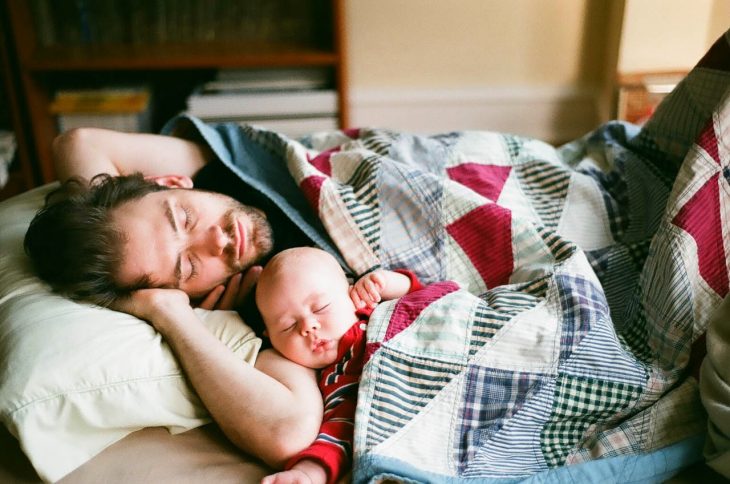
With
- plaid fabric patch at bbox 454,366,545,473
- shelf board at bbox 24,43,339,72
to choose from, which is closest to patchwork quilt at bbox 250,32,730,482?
plaid fabric patch at bbox 454,366,545,473

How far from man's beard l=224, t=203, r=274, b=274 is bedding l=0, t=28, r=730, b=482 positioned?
10cm

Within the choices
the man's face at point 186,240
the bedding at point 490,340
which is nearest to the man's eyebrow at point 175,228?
the man's face at point 186,240

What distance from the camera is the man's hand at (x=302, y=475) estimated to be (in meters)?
0.74

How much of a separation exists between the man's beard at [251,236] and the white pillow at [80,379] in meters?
0.16

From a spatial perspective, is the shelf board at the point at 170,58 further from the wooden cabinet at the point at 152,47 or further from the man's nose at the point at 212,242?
the man's nose at the point at 212,242

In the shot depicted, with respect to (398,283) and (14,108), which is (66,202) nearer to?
(398,283)

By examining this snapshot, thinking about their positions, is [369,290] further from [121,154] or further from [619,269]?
[121,154]

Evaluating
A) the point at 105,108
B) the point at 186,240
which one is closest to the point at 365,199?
the point at 186,240

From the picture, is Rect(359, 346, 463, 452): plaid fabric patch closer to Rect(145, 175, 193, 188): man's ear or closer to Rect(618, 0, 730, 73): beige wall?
Rect(145, 175, 193, 188): man's ear

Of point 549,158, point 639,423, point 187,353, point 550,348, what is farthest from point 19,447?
point 549,158

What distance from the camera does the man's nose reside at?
39.5 inches

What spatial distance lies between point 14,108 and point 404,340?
1830mm

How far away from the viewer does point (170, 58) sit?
2.10 meters

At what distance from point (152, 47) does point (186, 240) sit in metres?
1.47
